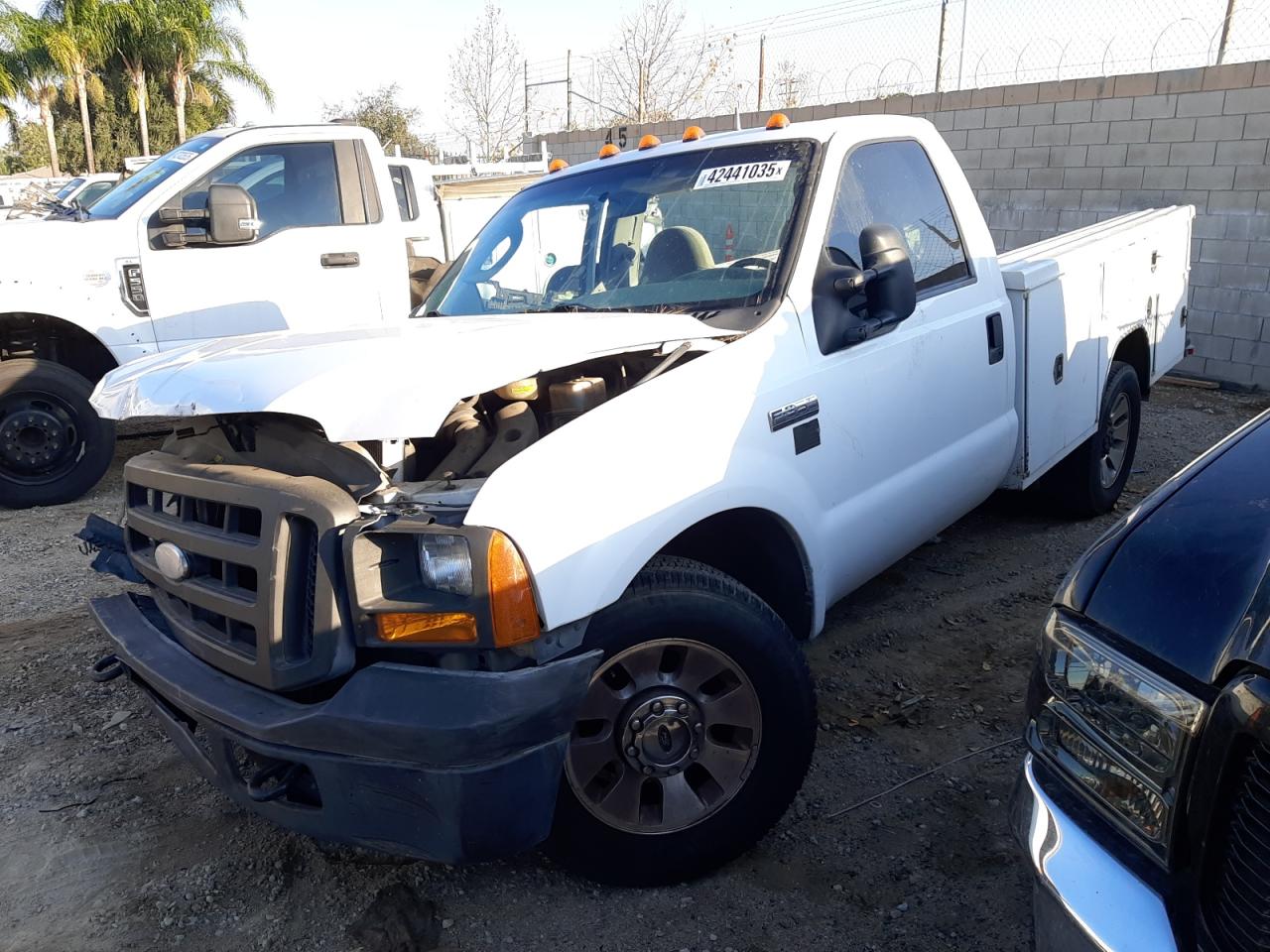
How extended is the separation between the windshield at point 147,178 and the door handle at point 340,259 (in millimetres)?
959

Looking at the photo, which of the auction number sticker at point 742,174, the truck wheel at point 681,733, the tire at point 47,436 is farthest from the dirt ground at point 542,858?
the tire at point 47,436

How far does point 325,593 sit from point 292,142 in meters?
5.04

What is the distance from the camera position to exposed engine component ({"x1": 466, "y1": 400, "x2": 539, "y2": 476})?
277 cm

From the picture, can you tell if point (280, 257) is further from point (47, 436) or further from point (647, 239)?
point (647, 239)

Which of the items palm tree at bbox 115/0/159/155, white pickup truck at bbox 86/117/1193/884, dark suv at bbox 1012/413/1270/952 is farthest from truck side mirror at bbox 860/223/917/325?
palm tree at bbox 115/0/159/155

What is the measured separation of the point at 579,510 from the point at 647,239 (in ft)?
5.22

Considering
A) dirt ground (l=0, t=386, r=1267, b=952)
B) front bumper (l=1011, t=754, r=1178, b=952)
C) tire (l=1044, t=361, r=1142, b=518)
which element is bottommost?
dirt ground (l=0, t=386, r=1267, b=952)

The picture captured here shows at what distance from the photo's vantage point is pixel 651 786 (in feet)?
8.55

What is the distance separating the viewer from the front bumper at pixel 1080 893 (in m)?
1.48

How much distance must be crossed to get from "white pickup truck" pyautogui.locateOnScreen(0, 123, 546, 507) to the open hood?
286 cm

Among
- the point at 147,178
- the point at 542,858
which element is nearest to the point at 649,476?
the point at 542,858

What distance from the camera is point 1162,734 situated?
5.05 feet

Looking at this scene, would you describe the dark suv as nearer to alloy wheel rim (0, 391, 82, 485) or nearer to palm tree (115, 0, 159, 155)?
alloy wheel rim (0, 391, 82, 485)

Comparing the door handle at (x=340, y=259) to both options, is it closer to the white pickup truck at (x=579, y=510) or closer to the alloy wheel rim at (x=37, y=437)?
the alloy wheel rim at (x=37, y=437)
